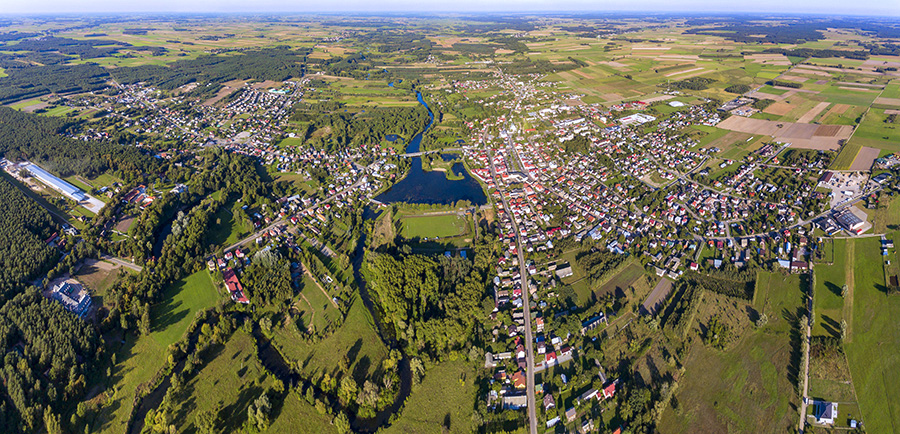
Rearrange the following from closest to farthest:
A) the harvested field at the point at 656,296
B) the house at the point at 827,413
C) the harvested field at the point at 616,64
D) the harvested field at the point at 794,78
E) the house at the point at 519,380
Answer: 1. the house at the point at 827,413
2. the house at the point at 519,380
3. the harvested field at the point at 656,296
4. the harvested field at the point at 794,78
5. the harvested field at the point at 616,64

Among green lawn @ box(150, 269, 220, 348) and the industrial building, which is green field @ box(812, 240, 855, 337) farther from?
the industrial building

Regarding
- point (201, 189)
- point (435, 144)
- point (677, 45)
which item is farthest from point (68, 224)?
point (677, 45)

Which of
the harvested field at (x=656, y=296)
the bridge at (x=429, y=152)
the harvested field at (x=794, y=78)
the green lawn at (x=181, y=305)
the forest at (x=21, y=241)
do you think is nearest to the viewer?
the green lawn at (x=181, y=305)

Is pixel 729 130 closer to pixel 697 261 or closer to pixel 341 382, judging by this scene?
pixel 697 261

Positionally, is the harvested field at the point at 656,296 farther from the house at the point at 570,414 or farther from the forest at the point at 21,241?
the forest at the point at 21,241

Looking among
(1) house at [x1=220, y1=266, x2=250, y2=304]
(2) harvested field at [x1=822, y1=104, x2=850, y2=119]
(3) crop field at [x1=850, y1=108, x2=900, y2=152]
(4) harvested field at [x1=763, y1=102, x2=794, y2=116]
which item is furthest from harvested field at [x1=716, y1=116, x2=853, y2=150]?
(1) house at [x1=220, y1=266, x2=250, y2=304]

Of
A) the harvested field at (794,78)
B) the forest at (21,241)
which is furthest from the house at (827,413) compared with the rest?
the harvested field at (794,78)
